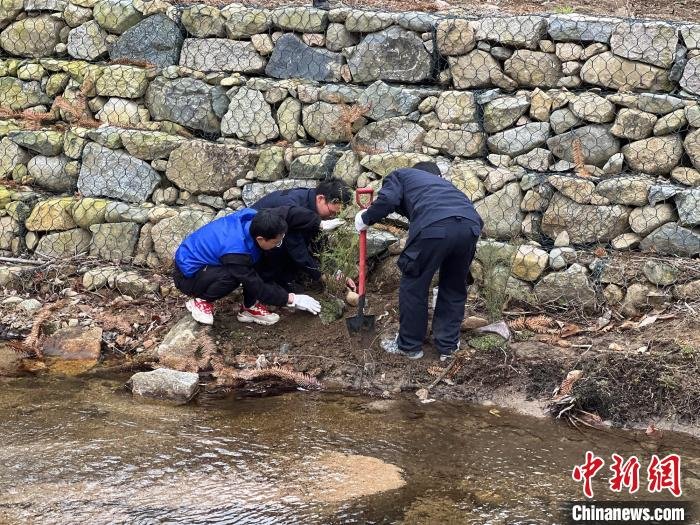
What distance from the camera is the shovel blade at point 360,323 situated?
20.7 ft

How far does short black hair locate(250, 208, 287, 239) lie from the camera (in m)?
5.93

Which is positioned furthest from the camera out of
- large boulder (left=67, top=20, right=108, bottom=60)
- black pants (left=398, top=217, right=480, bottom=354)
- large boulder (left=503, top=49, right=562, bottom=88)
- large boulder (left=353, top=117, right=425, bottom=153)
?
large boulder (left=67, top=20, right=108, bottom=60)

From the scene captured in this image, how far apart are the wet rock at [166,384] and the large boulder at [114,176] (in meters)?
2.26

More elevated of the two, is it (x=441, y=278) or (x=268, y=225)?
(x=268, y=225)

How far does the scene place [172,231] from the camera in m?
7.28

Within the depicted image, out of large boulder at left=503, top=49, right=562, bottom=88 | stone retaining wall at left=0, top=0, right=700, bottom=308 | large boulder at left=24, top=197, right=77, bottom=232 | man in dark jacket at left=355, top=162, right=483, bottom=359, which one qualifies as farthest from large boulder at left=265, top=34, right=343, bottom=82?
large boulder at left=24, top=197, right=77, bottom=232

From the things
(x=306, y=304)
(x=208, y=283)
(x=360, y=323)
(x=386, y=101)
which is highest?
(x=386, y=101)

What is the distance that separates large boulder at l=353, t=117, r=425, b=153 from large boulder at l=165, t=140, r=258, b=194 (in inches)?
40.3

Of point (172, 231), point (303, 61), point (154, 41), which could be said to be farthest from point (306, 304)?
point (154, 41)

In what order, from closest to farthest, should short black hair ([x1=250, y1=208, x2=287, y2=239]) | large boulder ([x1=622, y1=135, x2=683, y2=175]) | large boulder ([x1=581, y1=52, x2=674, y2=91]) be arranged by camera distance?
short black hair ([x1=250, y1=208, x2=287, y2=239]) → large boulder ([x1=622, y1=135, x2=683, y2=175]) → large boulder ([x1=581, y1=52, x2=674, y2=91])

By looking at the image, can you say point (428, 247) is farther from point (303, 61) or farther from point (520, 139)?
point (303, 61)

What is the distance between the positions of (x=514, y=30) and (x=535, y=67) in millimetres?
353

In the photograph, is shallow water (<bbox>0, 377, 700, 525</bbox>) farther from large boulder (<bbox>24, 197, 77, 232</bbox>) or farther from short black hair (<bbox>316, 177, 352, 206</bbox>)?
large boulder (<bbox>24, 197, 77, 232</bbox>)

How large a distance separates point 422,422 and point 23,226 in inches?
168
